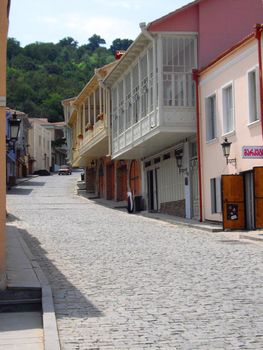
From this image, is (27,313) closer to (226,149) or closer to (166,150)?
(226,149)

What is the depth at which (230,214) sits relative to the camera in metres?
17.5

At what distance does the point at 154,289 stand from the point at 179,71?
44.9ft

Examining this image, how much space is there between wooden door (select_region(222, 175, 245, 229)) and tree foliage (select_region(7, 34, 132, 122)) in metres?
85.8

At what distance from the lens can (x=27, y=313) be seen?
744 centimetres

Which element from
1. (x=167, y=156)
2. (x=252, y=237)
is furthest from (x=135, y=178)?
(x=252, y=237)

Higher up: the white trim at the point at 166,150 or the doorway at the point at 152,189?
the white trim at the point at 166,150

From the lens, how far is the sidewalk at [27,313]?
5926 millimetres

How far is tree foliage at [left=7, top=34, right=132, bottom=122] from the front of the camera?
106 meters

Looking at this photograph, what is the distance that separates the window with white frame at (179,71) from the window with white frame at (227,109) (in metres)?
1.98

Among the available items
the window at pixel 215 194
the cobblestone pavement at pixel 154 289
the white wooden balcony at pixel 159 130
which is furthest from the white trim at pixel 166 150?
the cobblestone pavement at pixel 154 289

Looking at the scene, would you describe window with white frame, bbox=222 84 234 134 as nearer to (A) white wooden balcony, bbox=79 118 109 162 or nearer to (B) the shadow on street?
(B) the shadow on street

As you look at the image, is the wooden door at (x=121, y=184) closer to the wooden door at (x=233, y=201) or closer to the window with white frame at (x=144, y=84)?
the window with white frame at (x=144, y=84)

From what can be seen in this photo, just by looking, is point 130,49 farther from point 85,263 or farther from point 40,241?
point 85,263

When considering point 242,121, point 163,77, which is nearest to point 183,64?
point 163,77
